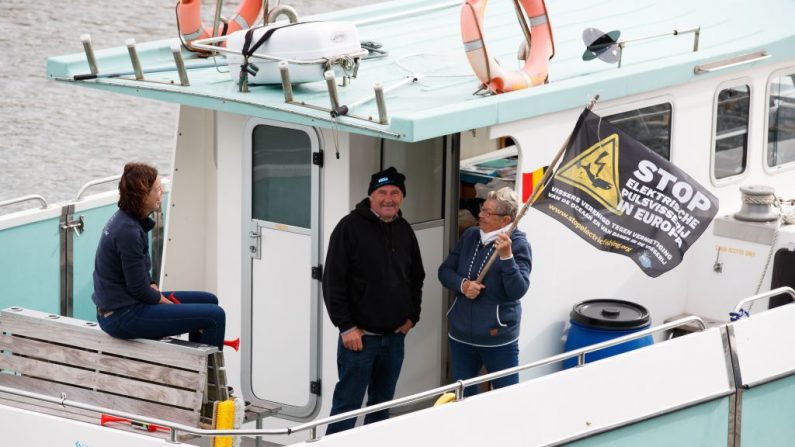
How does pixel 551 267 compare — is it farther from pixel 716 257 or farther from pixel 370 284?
pixel 716 257

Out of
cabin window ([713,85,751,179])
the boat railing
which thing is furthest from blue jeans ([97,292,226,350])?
cabin window ([713,85,751,179])

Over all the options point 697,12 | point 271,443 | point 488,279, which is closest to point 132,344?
point 271,443

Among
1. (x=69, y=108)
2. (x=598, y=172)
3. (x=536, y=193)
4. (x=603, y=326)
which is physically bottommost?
(x=69, y=108)

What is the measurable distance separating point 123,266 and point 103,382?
2.01 ft

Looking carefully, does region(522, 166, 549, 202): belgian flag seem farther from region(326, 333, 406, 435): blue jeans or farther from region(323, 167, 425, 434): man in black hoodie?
region(326, 333, 406, 435): blue jeans

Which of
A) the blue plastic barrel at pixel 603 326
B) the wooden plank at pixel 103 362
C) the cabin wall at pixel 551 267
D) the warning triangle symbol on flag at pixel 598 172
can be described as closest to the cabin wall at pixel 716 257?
the cabin wall at pixel 551 267

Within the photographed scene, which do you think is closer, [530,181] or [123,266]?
[123,266]

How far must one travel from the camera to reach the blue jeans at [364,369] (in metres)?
7.11

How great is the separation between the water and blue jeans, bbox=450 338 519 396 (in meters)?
11.5

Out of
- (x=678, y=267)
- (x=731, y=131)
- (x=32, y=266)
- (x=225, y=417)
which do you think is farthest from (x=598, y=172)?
(x=32, y=266)

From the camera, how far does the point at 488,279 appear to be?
6977 mm

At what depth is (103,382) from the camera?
666cm

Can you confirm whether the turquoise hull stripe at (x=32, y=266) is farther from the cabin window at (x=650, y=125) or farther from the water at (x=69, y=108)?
the water at (x=69, y=108)

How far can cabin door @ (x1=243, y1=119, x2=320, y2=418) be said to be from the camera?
762 cm
